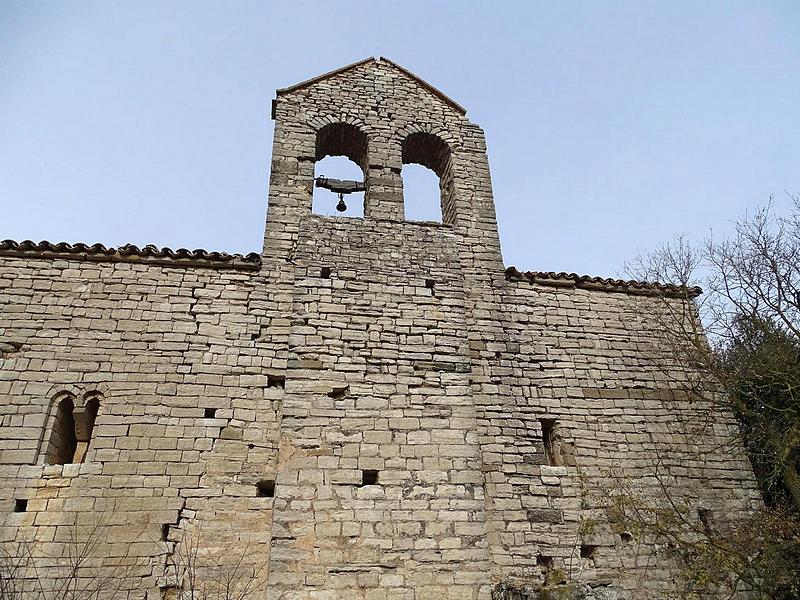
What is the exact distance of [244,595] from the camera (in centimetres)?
568

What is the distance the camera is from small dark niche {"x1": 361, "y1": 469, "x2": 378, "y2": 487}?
20.4ft

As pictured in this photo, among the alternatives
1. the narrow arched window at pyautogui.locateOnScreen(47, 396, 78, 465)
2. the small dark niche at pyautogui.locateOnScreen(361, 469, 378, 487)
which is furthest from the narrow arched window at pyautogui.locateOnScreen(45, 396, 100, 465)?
the small dark niche at pyautogui.locateOnScreen(361, 469, 378, 487)

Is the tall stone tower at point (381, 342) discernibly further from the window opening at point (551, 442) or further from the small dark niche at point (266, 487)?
the window opening at point (551, 442)

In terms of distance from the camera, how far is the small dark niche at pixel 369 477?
620 centimetres

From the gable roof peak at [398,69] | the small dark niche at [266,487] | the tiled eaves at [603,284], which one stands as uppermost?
the gable roof peak at [398,69]

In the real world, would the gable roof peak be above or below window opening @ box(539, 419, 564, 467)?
above

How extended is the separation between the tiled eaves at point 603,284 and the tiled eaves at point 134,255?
3.73m

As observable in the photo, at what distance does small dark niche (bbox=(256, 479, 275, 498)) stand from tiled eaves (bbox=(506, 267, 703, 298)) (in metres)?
4.17

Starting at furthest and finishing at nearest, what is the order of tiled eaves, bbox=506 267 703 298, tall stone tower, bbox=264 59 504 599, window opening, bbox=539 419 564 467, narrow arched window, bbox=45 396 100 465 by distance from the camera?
tiled eaves, bbox=506 267 703 298 → window opening, bbox=539 419 564 467 → narrow arched window, bbox=45 396 100 465 → tall stone tower, bbox=264 59 504 599

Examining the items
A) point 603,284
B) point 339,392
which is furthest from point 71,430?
point 603,284

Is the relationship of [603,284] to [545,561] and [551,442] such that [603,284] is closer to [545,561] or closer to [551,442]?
[551,442]

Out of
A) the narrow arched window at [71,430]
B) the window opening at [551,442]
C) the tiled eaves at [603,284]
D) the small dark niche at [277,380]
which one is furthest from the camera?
the tiled eaves at [603,284]

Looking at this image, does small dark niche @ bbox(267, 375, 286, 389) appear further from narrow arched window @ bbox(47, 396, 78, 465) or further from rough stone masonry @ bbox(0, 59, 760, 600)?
narrow arched window @ bbox(47, 396, 78, 465)

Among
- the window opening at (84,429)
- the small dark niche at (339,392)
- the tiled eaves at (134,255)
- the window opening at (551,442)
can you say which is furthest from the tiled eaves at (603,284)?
the window opening at (84,429)
